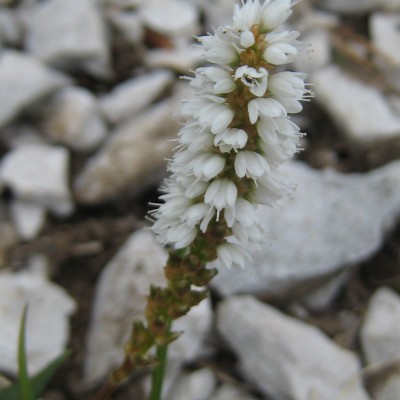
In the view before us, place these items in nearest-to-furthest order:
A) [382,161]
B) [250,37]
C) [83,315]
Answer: [250,37], [83,315], [382,161]

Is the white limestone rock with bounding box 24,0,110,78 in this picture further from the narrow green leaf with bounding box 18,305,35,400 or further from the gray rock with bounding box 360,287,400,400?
the narrow green leaf with bounding box 18,305,35,400

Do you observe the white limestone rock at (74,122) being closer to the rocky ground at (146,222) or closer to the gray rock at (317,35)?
the rocky ground at (146,222)

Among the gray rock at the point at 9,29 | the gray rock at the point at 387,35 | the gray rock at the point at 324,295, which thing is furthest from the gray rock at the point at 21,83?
the gray rock at the point at 387,35

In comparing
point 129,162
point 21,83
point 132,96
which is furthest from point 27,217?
point 132,96

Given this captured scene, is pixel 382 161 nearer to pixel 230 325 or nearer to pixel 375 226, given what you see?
pixel 375 226

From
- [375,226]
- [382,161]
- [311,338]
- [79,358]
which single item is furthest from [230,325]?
[382,161]

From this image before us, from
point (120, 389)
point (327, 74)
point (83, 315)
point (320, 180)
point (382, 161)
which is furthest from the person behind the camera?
point (327, 74)
